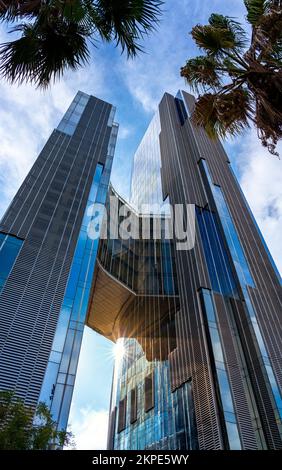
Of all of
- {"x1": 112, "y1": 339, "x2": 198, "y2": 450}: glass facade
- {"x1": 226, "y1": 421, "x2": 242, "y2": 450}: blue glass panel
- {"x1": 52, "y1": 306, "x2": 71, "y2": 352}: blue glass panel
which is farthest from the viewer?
{"x1": 112, "y1": 339, "x2": 198, "y2": 450}: glass facade

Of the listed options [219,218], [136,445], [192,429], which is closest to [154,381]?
[136,445]

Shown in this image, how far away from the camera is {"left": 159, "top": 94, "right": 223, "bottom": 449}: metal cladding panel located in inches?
685

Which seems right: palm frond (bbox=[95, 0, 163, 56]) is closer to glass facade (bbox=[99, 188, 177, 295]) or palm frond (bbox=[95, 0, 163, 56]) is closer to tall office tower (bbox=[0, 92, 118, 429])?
tall office tower (bbox=[0, 92, 118, 429])

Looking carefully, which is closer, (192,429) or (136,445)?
(192,429)

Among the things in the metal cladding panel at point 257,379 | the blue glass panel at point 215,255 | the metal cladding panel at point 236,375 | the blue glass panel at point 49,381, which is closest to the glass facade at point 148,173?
the blue glass panel at point 215,255

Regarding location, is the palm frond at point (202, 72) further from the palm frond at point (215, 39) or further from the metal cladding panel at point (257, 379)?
the metal cladding panel at point (257, 379)

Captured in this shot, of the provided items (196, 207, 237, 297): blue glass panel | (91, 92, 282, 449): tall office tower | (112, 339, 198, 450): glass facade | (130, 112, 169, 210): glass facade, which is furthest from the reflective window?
(112, 339, 198, 450): glass facade

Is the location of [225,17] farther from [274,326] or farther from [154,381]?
[154,381]

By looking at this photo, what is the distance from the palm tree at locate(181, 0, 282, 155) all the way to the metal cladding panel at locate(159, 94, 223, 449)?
609 inches

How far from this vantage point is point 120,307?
3338 centimetres

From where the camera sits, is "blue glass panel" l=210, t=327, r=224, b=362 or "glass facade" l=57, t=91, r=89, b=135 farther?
"glass facade" l=57, t=91, r=89, b=135
